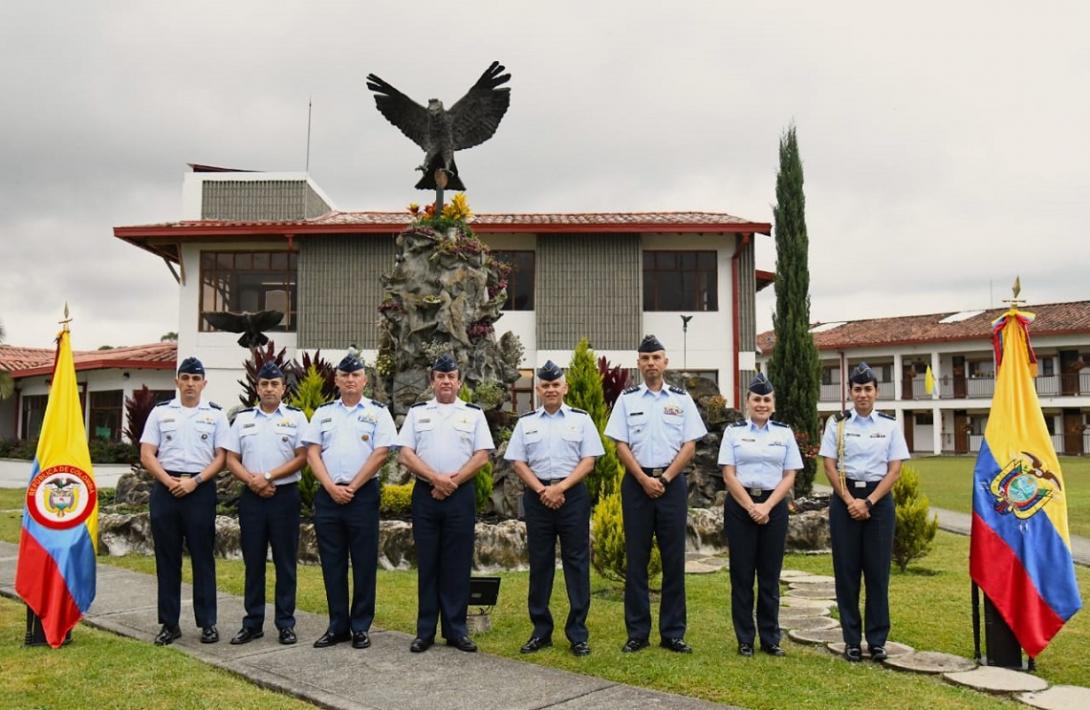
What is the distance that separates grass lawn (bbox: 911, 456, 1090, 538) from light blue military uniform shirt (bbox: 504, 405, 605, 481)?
6885 millimetres

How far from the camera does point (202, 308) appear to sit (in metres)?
19.8

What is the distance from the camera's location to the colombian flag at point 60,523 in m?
5.56

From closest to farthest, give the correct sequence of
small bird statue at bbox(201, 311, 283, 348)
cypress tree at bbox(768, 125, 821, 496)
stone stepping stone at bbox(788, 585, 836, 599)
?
1. stone stepping stone at bbox(788, 585, 836, 599)
2. small bird statue at bbox(201, 311, 283, 348)
3. cypress tree at bbox(768, 125, 821, 496)

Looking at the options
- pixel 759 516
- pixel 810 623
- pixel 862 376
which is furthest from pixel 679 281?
pixel 759 516

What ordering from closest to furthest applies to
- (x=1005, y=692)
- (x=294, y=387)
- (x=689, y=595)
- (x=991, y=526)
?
(x=1005, y=692) < (x=991, y=526) < (x=689, y=595) < (x=294, y=387)

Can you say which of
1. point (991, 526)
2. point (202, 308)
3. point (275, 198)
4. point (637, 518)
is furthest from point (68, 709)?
point (275, 198)

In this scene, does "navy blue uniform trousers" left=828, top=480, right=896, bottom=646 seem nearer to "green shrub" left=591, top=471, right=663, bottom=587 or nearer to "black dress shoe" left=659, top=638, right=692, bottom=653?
"black dress shoe" left=659, top=638, right=692, bottom=653

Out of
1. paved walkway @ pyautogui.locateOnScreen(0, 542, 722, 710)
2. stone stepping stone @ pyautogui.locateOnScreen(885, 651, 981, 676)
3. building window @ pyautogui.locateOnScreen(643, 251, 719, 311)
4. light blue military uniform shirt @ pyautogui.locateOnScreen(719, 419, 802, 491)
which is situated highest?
building window @ pyautogui.locateOnScreen(643, 251, 719, 311)

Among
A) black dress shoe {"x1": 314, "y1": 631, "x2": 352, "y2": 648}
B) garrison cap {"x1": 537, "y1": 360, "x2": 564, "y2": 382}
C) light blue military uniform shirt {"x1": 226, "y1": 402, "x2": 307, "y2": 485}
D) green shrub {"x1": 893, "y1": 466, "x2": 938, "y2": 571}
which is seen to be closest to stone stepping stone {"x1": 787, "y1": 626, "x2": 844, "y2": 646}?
garrison cap {"x1": 537, "y1": 360, "x2": 564, "y2": 382}

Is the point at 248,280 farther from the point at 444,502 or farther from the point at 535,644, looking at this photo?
the point at 535,644

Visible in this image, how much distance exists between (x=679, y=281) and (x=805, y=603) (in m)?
13.2

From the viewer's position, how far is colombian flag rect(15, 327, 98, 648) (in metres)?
5.56

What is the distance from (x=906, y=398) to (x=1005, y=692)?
122ft

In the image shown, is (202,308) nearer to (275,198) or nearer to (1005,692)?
(275,198)
